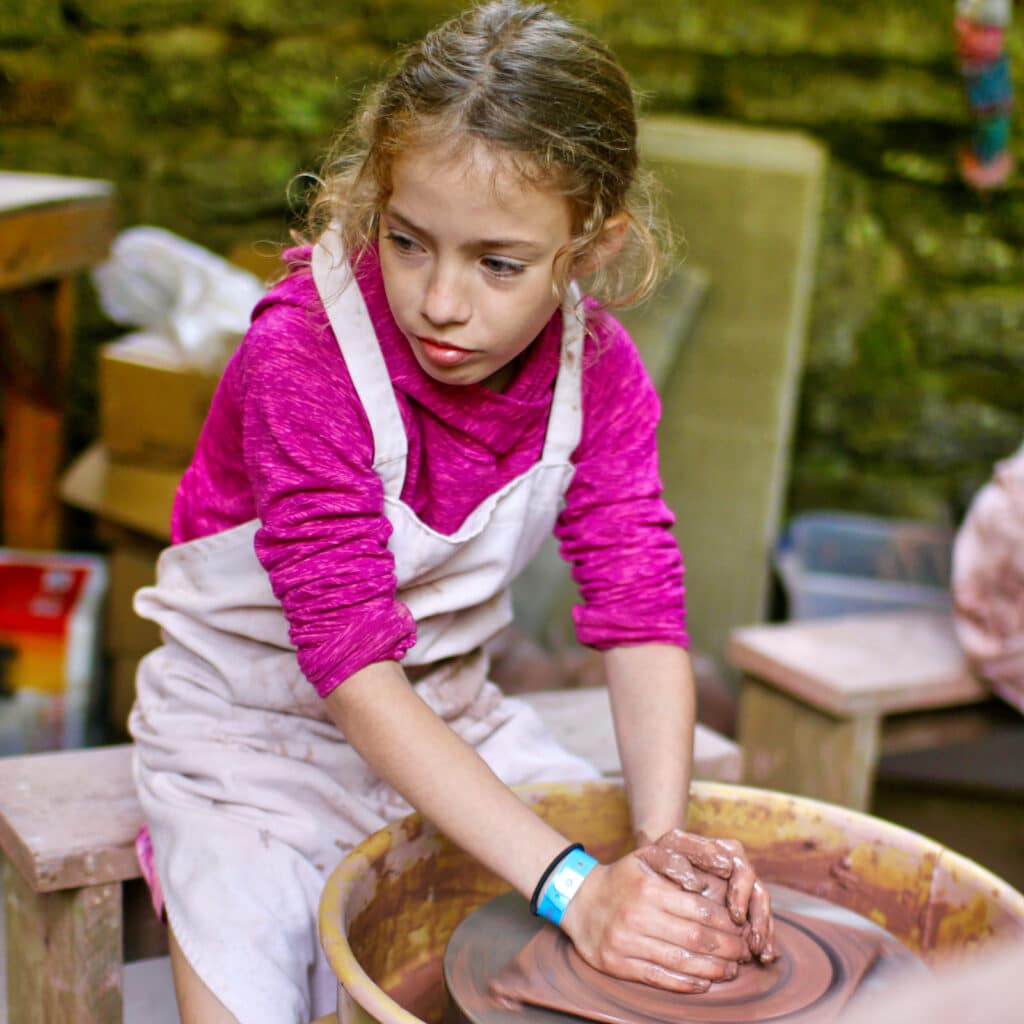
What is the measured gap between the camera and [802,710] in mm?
2434

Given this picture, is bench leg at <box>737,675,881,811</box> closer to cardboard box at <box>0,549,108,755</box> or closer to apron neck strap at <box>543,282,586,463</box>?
apron neck strap at <box>543,282,586,463</box>

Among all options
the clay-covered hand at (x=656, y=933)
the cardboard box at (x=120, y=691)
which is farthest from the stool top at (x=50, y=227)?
the clay-covered hand at (x=656, y=933)

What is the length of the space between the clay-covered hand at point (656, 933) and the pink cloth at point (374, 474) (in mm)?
316

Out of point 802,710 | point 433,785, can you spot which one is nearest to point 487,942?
point 433,785

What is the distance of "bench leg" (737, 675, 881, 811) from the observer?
7.75 ft

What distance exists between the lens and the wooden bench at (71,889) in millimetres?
1523

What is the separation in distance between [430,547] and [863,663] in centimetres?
122

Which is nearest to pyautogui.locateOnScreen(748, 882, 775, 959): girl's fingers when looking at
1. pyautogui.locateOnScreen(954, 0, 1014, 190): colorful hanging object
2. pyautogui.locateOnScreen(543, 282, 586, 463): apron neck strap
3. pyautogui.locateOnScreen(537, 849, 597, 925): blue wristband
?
pyautogui.locateOnScreen(537, 849, 597, 925): blue wristband

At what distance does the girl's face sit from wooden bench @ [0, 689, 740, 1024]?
2.18 feet

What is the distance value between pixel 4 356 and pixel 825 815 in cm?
226

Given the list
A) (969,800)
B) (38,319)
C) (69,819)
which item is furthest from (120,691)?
(969,800)

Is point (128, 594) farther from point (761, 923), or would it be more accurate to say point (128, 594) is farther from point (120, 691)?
point (761, 923)

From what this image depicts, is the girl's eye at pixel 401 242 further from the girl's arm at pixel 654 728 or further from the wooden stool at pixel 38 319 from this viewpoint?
the wooden stool at pixel 38 319

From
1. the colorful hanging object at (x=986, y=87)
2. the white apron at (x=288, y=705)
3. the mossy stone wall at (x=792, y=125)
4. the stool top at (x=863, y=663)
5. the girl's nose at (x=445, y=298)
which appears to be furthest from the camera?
the mossy stone wall at (x=792, y=125)
